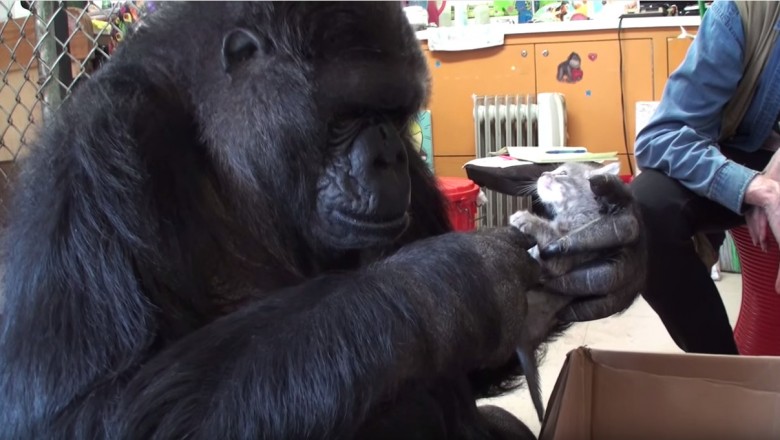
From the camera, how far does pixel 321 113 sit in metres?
1.04

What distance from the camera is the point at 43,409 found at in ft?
2.82

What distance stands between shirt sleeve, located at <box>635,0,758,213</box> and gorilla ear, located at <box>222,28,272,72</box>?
3.66 feet

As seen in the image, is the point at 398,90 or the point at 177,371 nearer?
the point at 177,371

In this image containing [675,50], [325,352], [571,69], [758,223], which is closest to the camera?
[325,352]

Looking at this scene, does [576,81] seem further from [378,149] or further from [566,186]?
[378,149]

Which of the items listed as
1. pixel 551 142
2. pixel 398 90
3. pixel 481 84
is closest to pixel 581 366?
pixel 398 90

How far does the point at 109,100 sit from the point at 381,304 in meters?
0.43

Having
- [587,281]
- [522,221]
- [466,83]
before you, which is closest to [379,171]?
[522,221]

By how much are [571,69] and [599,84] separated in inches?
5.8

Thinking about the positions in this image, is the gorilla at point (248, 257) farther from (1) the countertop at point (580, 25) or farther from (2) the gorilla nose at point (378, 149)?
(1) the countertop at point (580, 25)

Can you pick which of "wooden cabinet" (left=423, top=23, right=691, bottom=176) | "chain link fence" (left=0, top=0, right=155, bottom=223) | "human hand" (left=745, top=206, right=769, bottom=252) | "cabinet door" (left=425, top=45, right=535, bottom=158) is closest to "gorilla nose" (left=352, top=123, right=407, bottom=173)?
"chain link fence" (left=0, top=0, right=155, bottom=223)

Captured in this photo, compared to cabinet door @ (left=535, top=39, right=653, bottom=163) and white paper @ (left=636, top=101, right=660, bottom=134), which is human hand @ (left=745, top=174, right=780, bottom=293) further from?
cabinet door @ (left=535, top=39, right=653, bottom=163)

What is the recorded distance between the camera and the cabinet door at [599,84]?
3.51 meters

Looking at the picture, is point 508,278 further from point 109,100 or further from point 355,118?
point 109,100
